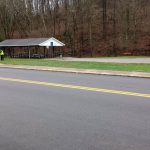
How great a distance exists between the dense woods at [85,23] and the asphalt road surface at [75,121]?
163ft

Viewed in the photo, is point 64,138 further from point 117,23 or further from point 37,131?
point 117,23

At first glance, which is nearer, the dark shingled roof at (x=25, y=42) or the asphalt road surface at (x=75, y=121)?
the asphalt road surface at (x=75, y=121)

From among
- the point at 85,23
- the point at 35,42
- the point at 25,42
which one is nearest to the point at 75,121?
the point at 35,42

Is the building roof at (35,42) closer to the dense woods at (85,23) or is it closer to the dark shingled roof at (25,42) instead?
the dark shingled roof at (25,42)

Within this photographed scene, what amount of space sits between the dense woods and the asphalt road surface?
4978cm

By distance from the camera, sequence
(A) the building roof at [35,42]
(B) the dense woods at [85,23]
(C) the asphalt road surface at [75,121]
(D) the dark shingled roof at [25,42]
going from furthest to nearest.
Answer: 1. (B) the dense woods at [85,23]
2. (D) the dark shingled roof at [25,42]
3. (A) the building roof at [35,42]
4. (C) the asphalt road surface at [75,121]

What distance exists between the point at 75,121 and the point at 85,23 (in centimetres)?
6566

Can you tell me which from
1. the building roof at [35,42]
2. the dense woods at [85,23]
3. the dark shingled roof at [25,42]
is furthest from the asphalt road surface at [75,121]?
the dense woods at [85,23]

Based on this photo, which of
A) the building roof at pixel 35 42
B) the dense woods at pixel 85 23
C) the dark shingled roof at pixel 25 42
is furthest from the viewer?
the dense woods at pixel 85 23

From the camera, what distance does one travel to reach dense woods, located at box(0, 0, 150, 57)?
214 feet

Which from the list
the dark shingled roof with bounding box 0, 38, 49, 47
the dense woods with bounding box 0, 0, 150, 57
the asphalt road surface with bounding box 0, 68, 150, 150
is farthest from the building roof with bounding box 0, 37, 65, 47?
the asphalt road surface with bounding box 0, 68, 150, 150

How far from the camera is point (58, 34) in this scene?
74188mm

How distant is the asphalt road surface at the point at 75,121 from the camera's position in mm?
6416

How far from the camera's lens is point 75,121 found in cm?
800
